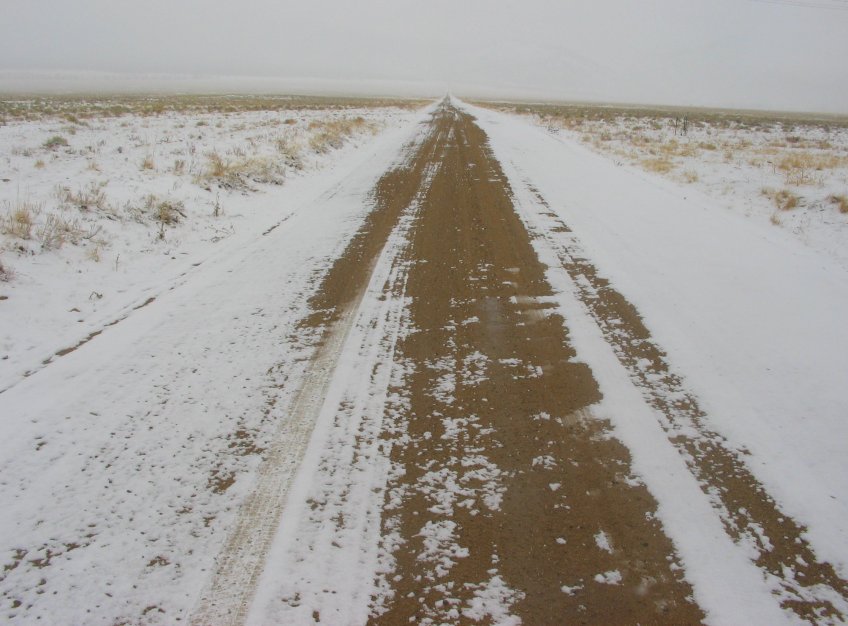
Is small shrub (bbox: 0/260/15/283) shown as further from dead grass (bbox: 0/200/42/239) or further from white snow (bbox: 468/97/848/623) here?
white snow (bbox: 468/97/848/623)

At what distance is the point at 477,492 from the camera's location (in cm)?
254

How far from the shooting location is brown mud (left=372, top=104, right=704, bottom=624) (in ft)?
6.64

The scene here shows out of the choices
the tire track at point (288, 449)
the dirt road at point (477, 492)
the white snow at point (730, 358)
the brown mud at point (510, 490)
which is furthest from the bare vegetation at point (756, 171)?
the tire track at point (288, 449)

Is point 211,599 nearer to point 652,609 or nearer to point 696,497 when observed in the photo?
point 652,609

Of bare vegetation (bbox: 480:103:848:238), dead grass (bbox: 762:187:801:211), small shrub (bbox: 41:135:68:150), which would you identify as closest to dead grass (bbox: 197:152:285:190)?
small shrub (bbox: 41:135:68:150)

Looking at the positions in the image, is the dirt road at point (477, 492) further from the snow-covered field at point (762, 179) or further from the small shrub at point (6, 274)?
the snow-covered field at point (762, 179)

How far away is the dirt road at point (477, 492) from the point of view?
6.65ft

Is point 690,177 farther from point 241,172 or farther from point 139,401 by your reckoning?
point 139,401

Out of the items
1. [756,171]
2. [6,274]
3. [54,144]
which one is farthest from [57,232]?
[756,171]

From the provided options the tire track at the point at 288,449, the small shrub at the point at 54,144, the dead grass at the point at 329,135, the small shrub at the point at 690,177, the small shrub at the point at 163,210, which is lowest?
the tire track at the point at 288,449

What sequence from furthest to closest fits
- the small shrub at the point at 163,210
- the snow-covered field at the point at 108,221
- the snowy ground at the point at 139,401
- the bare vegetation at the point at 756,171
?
the bare vegetation at the point at 756,171 < the small shrub at the point at 163,210 < the snow-covered field at the point at 108,221 < the snowy ground at the point at 139,401

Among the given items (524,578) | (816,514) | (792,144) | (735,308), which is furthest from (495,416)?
(792,144)

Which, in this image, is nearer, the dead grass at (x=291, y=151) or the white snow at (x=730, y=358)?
the white snow at (x=730, y=358)

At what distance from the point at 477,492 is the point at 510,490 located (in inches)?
7.1
